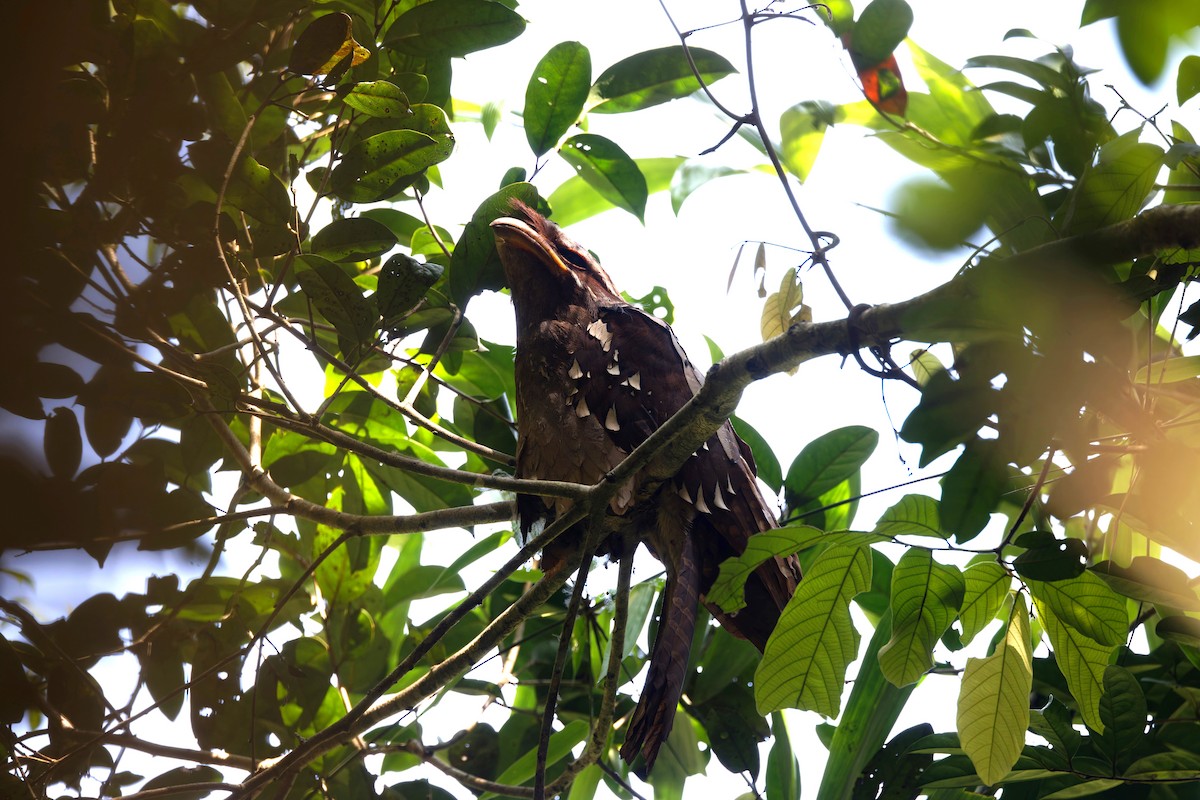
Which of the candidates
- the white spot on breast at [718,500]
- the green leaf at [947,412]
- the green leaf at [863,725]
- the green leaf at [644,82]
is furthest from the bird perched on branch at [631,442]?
the green leaf at [947,412]

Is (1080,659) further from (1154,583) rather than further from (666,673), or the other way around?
(666,673)

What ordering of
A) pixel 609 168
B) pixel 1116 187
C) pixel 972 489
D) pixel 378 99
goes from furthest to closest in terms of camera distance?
1. pixel 609 168
2. pixel 378 99
3. pixel 972 489
4. pixel 1116 187

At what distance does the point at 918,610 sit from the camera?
4.13 ft

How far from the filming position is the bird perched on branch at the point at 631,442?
5.64 feet

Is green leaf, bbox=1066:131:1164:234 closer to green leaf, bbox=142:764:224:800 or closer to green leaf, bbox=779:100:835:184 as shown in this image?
green leaf, bbox=779:100:835:184

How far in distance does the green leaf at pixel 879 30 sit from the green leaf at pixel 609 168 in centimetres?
73

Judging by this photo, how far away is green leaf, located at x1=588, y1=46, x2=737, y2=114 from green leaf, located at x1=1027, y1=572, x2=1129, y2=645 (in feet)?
4.56

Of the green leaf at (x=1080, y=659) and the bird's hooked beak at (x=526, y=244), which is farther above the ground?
the bird's hooked beak at (x=526, y=244)

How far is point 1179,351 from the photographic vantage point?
1.66 metres

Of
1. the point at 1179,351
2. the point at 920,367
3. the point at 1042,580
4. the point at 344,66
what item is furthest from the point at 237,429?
the point at 1179,351

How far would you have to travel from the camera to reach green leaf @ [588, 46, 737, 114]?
199cm

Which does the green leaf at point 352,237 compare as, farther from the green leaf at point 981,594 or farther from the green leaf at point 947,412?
the green leaf at point 981,594

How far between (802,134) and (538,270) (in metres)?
0.69

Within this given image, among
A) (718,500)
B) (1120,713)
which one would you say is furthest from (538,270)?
(1120,713)
